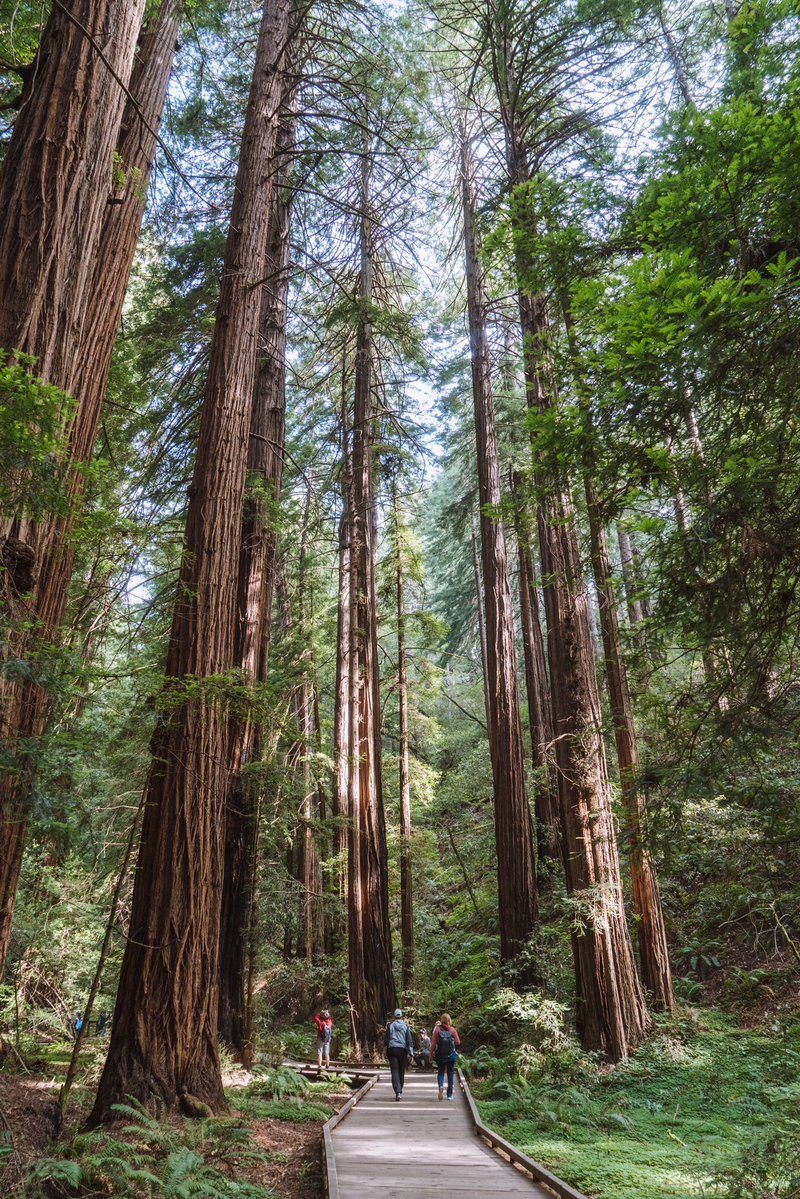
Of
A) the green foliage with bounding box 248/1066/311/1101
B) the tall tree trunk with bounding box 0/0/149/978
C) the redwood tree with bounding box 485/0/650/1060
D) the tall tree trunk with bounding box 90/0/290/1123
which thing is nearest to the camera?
the tall tree trunk with bounding box 0/0/149/978

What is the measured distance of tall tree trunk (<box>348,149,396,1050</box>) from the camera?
12.8 metres

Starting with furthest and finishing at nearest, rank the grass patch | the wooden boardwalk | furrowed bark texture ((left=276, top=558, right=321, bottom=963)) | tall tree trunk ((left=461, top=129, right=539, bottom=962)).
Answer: furrowed bark texture ((left=276, top=558, right=321, bottom=963)), tall tree trunk ((left=461, top=129, right=539, bottom=962)), the grass patch, the wooden boardwalk

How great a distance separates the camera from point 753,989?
10344mm

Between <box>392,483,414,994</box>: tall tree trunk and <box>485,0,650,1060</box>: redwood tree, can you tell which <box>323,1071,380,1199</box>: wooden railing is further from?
<box>392,483,414,994</box>: tall tree trunk

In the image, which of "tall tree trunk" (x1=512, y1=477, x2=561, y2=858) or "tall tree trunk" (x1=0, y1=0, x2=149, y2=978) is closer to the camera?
"tall tree trunk" (x1=0, y1=0, x2=149, y2=978)

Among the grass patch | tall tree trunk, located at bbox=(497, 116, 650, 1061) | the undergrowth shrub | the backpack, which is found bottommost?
the grass patch

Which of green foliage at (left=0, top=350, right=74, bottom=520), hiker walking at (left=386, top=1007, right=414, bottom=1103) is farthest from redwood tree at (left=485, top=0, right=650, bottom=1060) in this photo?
green foliage at (left=0, top=350, right=74, bottom=520)

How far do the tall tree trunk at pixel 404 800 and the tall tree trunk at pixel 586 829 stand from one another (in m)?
7.03

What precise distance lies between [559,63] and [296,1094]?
15.2m

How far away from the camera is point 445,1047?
9.14m

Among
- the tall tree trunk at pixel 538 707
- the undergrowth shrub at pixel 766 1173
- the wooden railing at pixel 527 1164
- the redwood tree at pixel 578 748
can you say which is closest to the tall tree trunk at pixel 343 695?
the tall tree trunk at pixel 538 707

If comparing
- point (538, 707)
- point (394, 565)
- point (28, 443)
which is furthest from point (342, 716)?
point (28, 443)

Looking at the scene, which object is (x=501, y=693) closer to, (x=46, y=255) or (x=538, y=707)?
(x=538, y=707)

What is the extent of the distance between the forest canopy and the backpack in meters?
0.94
